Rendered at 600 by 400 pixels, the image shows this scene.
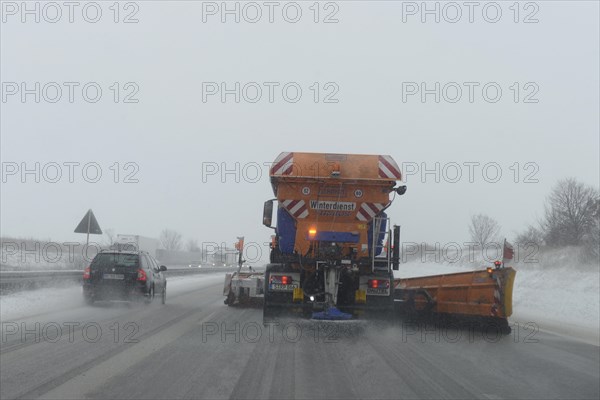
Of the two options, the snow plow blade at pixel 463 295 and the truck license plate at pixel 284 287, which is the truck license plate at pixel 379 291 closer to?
the truck license plate at pixel 284 287

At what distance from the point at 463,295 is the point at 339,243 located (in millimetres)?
3089

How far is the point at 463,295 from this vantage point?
13.1 metres

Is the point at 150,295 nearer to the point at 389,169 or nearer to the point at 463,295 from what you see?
the point at 389,169

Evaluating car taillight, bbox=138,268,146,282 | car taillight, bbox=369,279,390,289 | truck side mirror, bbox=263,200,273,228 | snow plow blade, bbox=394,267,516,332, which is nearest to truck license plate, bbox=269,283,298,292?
truck side mirror, bbox=263,200,273,228

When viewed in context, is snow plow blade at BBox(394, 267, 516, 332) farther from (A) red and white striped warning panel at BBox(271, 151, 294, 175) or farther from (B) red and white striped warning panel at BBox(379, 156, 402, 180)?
(A) red and white striped warning panel at BBox(271, 151, 294, 175)

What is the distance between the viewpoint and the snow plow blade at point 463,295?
12070 millimetres

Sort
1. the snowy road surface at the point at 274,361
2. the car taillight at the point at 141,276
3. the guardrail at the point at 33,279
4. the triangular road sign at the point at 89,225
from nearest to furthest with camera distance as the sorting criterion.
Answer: the snowy road surface at the point at 274,361
the guardrail at the point at 33,279
the car taillight at the point at 141,276
the triangular road sign at the point at 89,225

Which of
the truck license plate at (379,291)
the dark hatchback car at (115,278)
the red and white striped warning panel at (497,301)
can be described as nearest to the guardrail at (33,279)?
the dark hatchback car at (115,278)

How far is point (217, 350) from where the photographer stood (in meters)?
9.60

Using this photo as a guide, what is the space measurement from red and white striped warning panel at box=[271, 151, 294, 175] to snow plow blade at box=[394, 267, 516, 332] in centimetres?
446

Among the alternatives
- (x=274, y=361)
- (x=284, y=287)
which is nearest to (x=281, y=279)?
(x=284, y=287)

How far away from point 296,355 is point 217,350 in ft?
4.15

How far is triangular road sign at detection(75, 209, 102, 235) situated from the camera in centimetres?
2202

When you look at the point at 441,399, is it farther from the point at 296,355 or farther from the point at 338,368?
the point at 296,355
